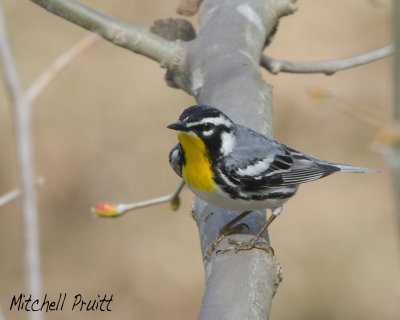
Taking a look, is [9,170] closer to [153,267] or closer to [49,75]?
[153,267]

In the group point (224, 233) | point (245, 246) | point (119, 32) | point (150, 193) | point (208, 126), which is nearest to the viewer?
point (245, 246)

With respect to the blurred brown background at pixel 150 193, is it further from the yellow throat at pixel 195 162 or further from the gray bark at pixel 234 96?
the yellow throat at pixel 195 162

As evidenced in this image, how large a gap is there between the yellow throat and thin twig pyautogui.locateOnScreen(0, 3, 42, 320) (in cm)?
188

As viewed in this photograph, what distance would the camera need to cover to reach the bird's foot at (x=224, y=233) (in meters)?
2.49

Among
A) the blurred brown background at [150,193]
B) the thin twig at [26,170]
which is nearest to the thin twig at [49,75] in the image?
the thin twig at [26,170]

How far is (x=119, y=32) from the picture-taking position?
10.5ft

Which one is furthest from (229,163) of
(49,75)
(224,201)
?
(49,75)

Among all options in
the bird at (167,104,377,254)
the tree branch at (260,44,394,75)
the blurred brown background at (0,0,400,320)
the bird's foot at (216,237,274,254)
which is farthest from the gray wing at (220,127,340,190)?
the blurred brown background at (0,0,400,320)

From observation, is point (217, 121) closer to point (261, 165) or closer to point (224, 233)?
point (261, 165)

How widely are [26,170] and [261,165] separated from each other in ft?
7.06

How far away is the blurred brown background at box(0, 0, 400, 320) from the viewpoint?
651cm

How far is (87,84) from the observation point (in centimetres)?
728

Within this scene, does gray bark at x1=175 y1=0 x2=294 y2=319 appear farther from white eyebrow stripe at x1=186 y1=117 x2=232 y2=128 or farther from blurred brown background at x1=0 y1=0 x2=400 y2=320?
blurred brown background at x1=0 y1=0 x2=400 y2=320

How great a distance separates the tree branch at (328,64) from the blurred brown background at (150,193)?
9.04 feet
